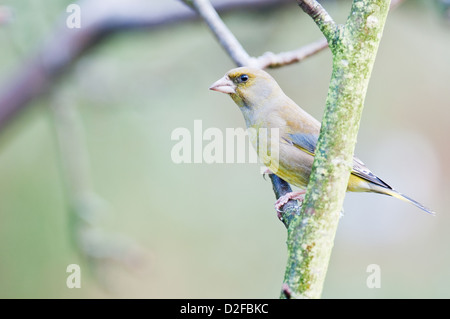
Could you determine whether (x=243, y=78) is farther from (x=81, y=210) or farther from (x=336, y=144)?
(x=336, y=144)

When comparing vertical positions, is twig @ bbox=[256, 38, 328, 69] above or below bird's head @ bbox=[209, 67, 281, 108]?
above

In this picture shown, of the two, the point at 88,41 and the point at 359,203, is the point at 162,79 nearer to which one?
the point at 88,41

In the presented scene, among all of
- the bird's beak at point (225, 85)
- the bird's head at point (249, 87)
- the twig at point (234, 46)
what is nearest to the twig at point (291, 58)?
the twig at point (234, 46)

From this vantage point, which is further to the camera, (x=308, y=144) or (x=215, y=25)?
(x=308, y=144)

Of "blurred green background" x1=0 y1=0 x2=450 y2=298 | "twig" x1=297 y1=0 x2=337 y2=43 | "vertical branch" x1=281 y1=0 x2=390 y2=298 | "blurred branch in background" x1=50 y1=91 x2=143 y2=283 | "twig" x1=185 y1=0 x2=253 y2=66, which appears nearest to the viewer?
"vertical branch" x1=281 y1=0 x2=390 y2=298

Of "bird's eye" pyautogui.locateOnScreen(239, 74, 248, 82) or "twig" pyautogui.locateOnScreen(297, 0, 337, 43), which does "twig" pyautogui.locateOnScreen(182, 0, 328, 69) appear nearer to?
"bird's eye" pyautogui.locateOnScreen(239, 74, 248, 82)

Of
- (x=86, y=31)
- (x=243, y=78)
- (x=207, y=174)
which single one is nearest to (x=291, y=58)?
(x=243, y=78)

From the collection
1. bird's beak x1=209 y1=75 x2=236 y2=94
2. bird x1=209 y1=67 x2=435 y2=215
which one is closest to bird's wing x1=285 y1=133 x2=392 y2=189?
bird x1=209 y1=67 x2=435 y2=215
